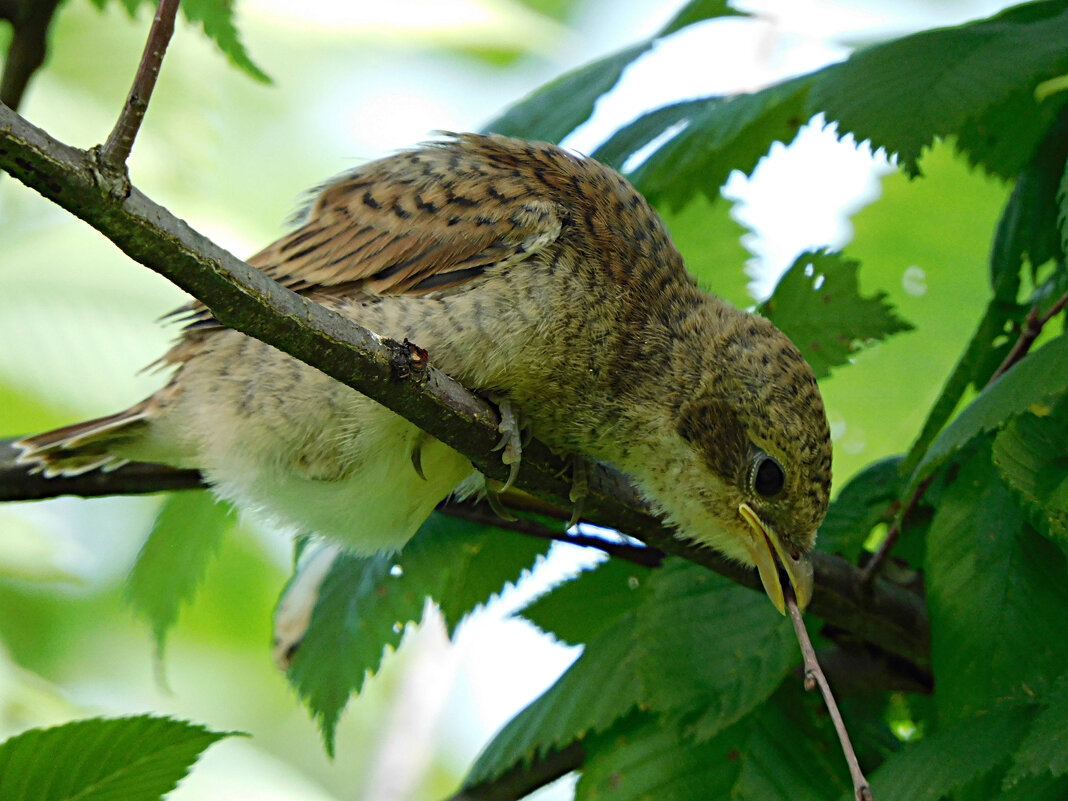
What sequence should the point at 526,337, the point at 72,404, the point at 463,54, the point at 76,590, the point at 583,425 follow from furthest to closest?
the point at 463,54, the point at 76,590, the point at 72,404, the point at 583,425, the point at 526,337

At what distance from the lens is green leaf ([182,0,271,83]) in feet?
10.6

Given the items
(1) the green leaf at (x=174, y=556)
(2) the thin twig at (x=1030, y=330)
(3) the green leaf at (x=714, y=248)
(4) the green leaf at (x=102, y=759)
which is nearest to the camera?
(4) the green leaf at (x=102, y=759)

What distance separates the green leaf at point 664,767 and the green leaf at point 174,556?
1330 millimetres

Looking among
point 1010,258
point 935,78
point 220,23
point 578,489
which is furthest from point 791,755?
point 220,23

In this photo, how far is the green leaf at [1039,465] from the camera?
7.04 ft

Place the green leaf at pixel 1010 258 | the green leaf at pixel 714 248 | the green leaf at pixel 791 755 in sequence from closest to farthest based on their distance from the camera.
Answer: the green leaf at pixel 791 755 < the green leaf at pixel 1010 258 < the green leaf at pixel 714 248

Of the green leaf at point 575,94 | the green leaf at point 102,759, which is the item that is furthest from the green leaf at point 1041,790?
the green leaf at point 575,94

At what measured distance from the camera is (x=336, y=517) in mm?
3201

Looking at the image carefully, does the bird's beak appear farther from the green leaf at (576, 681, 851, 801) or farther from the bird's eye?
the green leaf at (576, 681, 851, 801)

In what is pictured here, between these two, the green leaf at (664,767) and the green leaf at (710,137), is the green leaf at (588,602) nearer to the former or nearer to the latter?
the green leaf at (664,767)

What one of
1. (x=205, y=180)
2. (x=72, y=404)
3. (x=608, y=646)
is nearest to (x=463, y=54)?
(x=205, y=180)

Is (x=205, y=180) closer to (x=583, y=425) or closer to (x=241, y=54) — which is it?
(x=241, y=54)

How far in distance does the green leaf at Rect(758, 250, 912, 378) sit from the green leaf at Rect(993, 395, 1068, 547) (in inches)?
29.1

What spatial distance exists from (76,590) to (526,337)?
4.11 meters
